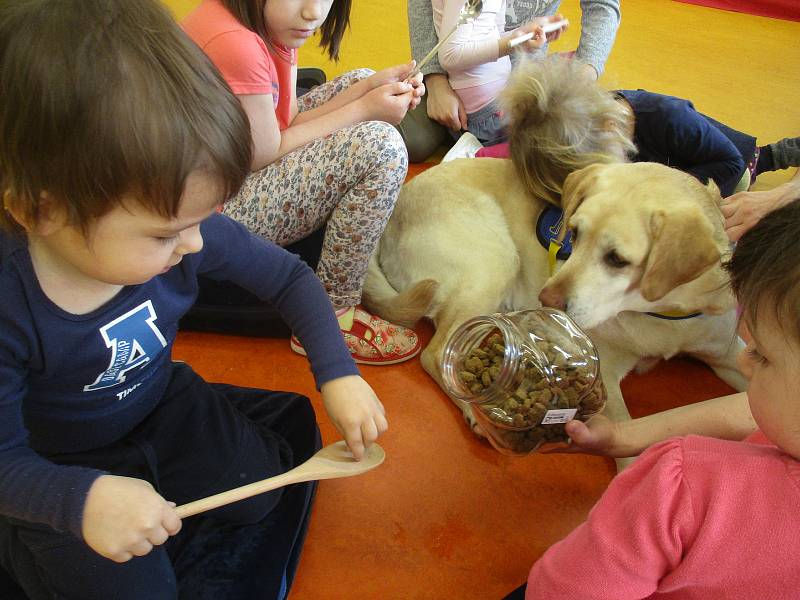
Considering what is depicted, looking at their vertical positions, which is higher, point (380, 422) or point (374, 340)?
point (380, 422)

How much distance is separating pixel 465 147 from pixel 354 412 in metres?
1.25

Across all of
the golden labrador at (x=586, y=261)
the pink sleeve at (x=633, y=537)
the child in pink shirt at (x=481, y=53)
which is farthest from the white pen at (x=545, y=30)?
the pink sleeve at (x=633, y=537)

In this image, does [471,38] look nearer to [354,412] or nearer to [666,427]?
[666,427]

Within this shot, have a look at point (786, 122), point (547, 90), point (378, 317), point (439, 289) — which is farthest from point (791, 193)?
point (786, 122)

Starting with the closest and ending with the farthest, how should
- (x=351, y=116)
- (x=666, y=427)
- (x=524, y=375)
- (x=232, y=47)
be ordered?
1. (x=524, y=375)
2. (x=666, y=427)
3. (x=232, y=47)
4. (x=351, y=116)

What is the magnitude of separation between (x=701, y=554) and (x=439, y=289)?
79 centimetres

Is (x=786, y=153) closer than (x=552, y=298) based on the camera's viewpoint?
No

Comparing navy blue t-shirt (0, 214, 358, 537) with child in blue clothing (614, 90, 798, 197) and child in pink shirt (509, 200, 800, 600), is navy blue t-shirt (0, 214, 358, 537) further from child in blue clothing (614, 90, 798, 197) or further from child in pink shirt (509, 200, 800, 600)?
child in blue clothing (614, 90, 798, 197)

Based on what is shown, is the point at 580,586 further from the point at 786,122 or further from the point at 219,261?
the point at 786,122

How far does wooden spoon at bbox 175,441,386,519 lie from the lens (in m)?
0.62

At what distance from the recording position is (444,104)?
1857 millimetres

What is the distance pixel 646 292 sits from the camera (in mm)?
1075

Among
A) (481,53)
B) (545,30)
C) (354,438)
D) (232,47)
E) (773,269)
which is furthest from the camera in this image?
(481,53)

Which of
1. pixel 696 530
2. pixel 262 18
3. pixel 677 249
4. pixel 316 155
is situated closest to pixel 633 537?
pixel 696 530
